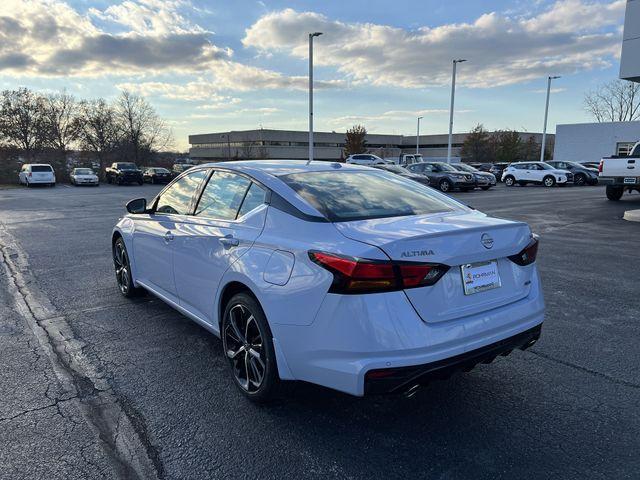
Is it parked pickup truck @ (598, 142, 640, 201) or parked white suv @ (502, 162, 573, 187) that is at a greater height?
parked pickup truck @ (598, 142, 640, 201)

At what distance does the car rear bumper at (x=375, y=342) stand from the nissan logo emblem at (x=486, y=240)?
383 millimetres

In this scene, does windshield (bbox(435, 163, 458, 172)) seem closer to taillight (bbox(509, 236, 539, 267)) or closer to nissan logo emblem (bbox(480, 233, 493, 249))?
taillight (bbox(509, 236, 539, 267))

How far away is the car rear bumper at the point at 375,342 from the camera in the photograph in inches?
94.3

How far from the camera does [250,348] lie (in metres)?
3.13

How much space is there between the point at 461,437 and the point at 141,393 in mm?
2154

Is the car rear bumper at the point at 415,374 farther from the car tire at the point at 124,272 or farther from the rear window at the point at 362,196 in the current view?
the car tire at the point at 124,272

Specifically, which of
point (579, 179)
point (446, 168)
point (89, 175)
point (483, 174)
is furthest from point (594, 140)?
point (89, 175)

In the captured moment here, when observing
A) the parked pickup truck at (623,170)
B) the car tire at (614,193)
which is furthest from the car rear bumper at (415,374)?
the car tire at (614,193)

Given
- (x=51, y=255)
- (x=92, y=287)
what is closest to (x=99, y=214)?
(x=51, y=255)

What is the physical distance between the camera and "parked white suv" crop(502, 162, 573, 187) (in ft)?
97.8

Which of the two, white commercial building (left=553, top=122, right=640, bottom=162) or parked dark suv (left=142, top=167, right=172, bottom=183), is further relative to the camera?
white commercial building (left=553, top=122, right=640, bottom=162)

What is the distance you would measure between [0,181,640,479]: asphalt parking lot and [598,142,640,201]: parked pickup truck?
13.3 metres

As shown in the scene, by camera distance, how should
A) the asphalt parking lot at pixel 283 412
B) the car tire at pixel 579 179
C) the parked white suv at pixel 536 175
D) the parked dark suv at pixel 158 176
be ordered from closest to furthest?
the asphalt parking lot at pixel 283 412
the parked white suv at pixel 536 175
the car tire at pixel 579 179
the parked dark suv at pixel 158 176

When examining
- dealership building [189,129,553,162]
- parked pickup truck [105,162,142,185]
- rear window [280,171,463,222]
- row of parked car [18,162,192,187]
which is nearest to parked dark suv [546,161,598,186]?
row of parked car [18,162,192,187]
